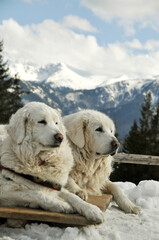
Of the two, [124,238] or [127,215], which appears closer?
[124,238]

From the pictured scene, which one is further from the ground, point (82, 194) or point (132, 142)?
point (82, 194)

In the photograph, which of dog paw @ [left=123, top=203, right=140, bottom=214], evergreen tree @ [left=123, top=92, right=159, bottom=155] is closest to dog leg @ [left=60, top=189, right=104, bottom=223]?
dog paw @ [left=123, top=203, right=140, bottom=214]

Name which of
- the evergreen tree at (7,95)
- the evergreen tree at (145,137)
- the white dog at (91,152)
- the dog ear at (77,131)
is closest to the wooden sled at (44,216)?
the white dog at (91,152)

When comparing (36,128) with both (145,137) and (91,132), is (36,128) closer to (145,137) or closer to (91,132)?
(91,132)

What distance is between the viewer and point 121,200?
4.61 metres

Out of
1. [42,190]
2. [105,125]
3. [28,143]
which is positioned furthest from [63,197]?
[105,125]

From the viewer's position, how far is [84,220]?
3.20 meters

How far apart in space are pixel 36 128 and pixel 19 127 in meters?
0.22

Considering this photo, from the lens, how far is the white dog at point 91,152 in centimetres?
449

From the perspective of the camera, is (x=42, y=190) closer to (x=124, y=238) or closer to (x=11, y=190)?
(x=11, y=190)

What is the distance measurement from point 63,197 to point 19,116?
3.97 feet

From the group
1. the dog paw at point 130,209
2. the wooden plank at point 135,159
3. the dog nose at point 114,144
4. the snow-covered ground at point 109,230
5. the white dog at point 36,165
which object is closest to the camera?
the snow-covered ground at point 109,230

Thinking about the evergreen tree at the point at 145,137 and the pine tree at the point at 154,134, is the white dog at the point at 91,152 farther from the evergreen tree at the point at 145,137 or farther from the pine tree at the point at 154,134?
the pine tree at the point at 154,134

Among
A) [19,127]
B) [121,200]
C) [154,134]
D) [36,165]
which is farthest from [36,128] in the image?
[154,134]
